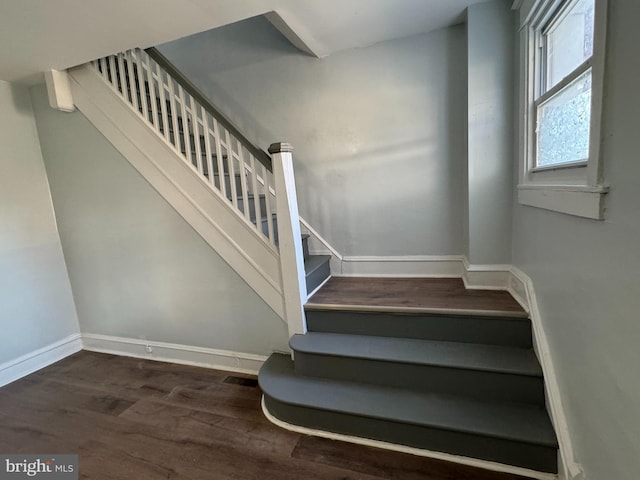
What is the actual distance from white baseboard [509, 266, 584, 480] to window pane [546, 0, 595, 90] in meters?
1.11

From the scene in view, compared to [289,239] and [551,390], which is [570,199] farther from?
[289,239]

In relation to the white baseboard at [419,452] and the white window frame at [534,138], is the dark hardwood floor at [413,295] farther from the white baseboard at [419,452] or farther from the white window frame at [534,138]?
the white baseboard at [419,452]

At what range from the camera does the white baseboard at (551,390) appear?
128 centimetres

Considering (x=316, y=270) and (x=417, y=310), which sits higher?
(x=316, y=270)

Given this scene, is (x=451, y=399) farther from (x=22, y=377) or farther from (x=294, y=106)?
(x=22, y=377)

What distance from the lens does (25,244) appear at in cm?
261

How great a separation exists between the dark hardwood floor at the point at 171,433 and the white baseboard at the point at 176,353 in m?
0.08

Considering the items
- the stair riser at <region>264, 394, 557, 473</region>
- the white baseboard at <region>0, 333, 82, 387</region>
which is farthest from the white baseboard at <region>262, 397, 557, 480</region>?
the white baseboard at <region>0, 333, 82, 387</region>

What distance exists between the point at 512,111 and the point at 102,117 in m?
2.99

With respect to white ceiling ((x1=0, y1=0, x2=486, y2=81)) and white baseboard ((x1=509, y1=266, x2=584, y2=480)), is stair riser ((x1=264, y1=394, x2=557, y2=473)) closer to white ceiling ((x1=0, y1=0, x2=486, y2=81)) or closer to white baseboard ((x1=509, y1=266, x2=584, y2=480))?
white baseboard ((x1=509, y1=266, x2=584, y2=480))

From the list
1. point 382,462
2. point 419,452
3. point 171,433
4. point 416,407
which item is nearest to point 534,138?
point 416,407

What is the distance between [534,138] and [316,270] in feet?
5.44

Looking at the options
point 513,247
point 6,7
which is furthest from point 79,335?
point 513,247

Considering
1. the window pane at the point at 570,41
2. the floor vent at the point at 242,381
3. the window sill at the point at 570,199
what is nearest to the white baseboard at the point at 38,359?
the floor vent at the point at 242,381
